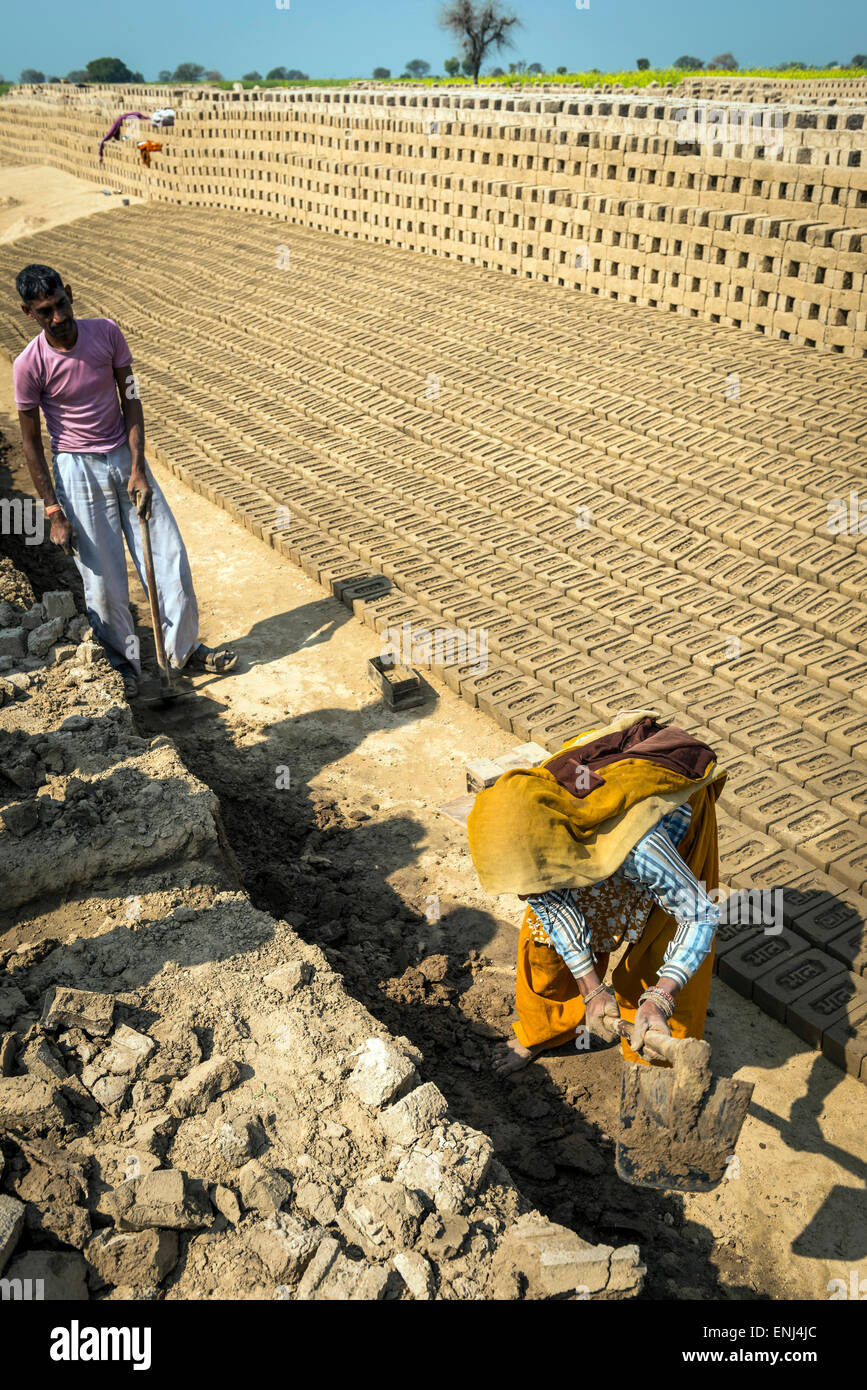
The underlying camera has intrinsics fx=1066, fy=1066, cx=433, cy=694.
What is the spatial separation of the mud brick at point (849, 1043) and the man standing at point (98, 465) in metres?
3.86

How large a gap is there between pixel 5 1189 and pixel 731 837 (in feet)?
10.3

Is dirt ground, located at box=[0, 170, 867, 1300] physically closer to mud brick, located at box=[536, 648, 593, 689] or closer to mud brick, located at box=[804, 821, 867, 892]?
mud brick, located at box=[536, 648, 593, 689]

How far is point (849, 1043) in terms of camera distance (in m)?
3.67

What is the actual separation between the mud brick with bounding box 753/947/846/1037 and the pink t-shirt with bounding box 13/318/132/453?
3.94m

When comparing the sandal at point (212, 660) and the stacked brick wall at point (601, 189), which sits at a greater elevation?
the stacked brick wall at point (601, 189)

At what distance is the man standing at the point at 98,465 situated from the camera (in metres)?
5.04

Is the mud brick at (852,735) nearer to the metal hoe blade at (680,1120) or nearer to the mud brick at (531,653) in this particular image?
the mud brick at (531,653)

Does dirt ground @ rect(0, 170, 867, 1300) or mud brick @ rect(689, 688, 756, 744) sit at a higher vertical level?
mud brick @ rect(689, 688, 756, 744)

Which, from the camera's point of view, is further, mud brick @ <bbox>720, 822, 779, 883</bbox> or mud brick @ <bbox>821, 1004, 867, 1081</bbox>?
mud brick @ <bbox>720, 822, 779, 883</bbox>

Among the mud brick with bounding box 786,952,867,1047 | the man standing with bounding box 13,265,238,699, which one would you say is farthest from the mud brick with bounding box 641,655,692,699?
the man standing with bounding box 13,265,238,699

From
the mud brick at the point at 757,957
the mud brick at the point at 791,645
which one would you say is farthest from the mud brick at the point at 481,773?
the mud brick at the point at 791,645

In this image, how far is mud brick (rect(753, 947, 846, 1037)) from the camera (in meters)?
3.88

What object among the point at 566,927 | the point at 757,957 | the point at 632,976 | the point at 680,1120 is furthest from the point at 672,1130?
the point at 757,957

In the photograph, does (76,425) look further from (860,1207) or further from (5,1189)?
(860,1207)
